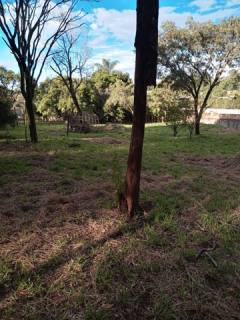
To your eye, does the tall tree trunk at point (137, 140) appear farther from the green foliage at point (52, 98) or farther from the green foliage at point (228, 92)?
the green foliage at point (52, 98)

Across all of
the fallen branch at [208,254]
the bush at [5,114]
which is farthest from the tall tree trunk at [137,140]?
the bush at [5,114]

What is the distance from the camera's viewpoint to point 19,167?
7.20 m

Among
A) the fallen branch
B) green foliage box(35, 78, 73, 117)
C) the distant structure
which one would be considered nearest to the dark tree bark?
the fallen branch

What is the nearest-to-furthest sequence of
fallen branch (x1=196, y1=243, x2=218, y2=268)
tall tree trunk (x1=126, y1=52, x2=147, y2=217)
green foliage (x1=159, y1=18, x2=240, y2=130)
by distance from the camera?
fallen branch (x1=196, y1=243, x2=218, y2=268) < tall tree trunk (x1=126, y1=52, x2=147, y2=217) < green foliage (x1=159, y1=18, x2=240, y2=130)

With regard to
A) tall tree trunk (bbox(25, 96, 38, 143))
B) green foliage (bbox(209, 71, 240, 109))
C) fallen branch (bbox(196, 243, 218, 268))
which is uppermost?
green foliage (bbox(209, 71, 240, 109))

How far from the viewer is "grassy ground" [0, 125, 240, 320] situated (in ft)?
8.38

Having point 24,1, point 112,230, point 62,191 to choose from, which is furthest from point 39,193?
point 24,1

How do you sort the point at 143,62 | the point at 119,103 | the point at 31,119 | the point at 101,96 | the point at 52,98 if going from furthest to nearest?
the point at 52,98, the point at 101,96, the point at 119,103, the point at 31,119, the point at 143,62

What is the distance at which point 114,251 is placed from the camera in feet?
11.0

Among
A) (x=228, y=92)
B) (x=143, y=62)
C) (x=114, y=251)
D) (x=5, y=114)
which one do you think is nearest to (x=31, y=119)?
(x=5, y=114)

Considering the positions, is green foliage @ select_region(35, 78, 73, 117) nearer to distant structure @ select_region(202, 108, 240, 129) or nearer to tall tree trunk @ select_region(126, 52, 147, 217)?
distant structure @ select_region(202, 108, 240, 129)

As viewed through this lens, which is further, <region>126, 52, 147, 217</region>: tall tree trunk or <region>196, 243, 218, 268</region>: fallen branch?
<region>126, 52, 147, 217</region>: tall tree trunk

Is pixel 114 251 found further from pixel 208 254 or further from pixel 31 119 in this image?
pixel 31 119

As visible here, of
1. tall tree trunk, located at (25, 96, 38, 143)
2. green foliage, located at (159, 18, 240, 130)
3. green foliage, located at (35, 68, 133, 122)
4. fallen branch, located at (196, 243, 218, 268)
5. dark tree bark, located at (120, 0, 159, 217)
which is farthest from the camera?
green foliage, located at (35, 68, 133, 122)
